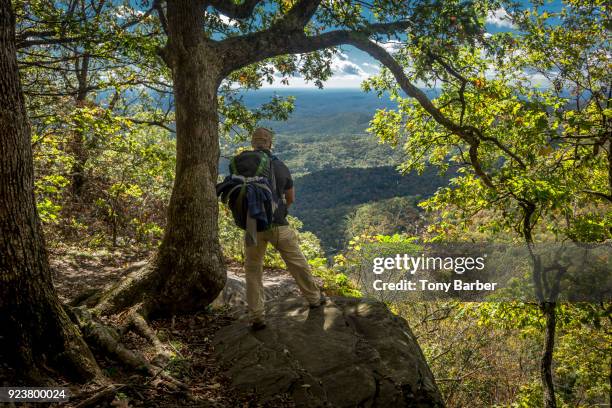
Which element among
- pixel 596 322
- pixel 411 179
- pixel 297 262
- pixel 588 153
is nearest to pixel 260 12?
pixel 297 262

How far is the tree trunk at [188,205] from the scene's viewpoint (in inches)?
245

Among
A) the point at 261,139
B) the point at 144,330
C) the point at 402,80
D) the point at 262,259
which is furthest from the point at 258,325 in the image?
the point at 402,80

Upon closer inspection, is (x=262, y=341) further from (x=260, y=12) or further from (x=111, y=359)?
(x=260, y=12)

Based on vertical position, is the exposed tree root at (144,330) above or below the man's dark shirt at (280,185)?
below

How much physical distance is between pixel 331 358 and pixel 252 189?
82.9 inches

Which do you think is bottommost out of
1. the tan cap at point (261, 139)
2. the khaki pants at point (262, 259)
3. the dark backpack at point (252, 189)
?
the khaki pants at point (262, 259)

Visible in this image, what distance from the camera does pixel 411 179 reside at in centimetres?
13212

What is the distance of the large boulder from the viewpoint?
4348 mm

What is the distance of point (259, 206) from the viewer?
A: 4863 mm

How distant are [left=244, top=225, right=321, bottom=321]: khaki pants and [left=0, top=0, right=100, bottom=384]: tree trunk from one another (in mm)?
2112

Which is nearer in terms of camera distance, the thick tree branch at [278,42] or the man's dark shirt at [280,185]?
the man's dark shirt at [280,185]

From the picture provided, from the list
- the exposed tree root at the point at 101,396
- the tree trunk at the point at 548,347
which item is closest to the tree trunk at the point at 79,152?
the exposed tree root at the point at 101,396

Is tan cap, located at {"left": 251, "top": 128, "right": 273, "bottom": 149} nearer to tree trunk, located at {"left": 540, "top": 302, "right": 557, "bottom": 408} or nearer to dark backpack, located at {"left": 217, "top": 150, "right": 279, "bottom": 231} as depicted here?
dark backpack, located at {"left": 217, "top": 150, "right": 279, "bottom": 231}

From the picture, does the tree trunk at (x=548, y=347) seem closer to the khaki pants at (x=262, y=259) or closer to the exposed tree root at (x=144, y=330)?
the khaki pants at (x=262, y=259)
